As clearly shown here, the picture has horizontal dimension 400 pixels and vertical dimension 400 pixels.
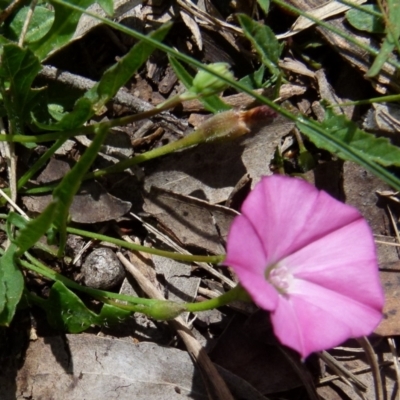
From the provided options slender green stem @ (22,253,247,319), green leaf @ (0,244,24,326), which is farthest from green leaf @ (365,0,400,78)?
green leaf @ (0,244,24,326)

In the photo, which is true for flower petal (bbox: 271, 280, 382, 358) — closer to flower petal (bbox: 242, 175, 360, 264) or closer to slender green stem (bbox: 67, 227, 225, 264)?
flower petal (bbox: 242, 175, 360, 264)

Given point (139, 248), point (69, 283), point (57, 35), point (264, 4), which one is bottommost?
point (69, 283)

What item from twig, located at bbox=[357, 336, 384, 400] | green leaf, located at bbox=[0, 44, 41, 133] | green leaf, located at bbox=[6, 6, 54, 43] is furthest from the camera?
green leaf, located at bbox=[6, 6, 54, 43]

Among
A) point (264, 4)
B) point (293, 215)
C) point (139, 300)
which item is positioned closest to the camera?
point (293, 215)

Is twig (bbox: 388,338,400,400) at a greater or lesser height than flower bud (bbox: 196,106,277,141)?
lesser

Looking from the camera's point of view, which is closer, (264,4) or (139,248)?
(139,248)

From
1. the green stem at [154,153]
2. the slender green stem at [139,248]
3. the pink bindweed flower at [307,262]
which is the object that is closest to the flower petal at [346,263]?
the pink bindweed flower at [307,262]

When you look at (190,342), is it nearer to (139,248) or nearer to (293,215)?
(139,248)

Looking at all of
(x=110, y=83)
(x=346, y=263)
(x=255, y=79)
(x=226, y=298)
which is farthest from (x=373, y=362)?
(x=110, y=83)
